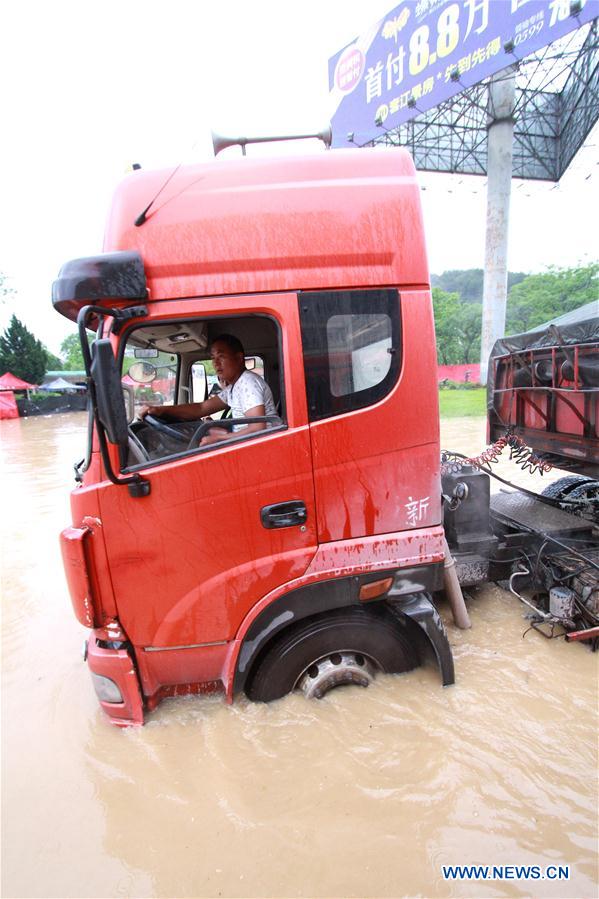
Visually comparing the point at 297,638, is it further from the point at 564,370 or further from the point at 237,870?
the point at 564,370

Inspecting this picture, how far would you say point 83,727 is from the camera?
2.63 metres

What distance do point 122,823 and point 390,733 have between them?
1360 millimetres

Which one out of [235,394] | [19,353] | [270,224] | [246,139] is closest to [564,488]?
[235,394]

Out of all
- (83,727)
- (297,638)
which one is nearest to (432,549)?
(297,638)

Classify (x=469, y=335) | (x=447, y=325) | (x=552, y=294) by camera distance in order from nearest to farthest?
(x=552, y=294) < (x=447, y=325) < (x=469, y=335)

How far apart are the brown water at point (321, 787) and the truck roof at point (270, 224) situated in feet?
7.28

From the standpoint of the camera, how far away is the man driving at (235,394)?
7.13 ft

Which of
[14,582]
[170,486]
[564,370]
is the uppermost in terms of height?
[564,370]

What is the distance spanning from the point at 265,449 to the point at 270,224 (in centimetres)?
99

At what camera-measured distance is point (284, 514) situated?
2123mm

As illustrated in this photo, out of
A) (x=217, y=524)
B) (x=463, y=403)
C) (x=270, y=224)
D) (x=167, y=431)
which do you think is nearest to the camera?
(x=270, y=224)

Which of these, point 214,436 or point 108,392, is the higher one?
point 108,392

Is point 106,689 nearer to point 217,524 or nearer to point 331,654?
point 217,524

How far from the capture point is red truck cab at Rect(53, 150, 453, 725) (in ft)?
6.43
